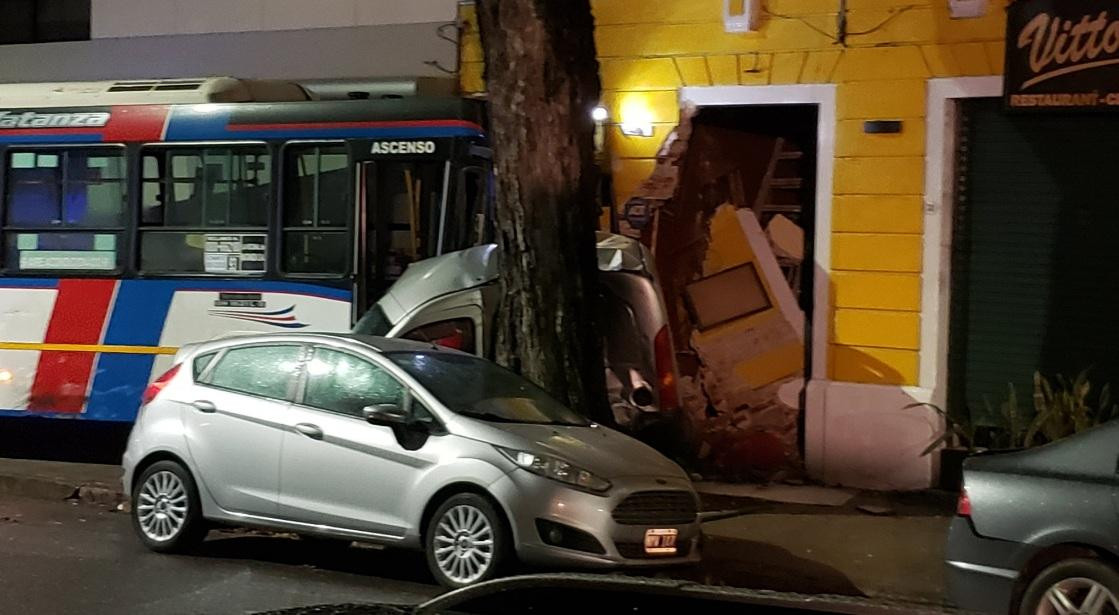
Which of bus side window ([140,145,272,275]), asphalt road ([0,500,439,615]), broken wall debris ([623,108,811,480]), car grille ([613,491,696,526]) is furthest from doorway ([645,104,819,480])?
asphalt road ([0,500,439,615])

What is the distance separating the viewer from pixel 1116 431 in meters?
6.61

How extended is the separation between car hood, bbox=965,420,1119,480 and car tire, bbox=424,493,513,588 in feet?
9.18

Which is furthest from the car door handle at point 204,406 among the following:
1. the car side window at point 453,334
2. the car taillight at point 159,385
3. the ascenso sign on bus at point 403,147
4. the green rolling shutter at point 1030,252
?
the green rolling shutter at point 1030,252

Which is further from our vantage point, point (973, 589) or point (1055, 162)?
point (1055, 162)

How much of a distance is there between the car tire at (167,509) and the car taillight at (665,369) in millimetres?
4085

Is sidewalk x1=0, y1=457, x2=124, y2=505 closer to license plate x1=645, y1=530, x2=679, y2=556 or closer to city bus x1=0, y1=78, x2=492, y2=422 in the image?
city bus x1=0, y1=78, x2=492, y2=422

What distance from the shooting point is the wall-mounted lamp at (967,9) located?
37.8 feet

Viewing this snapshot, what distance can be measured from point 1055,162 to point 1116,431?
553 centimetres

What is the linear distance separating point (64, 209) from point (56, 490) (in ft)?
8.92

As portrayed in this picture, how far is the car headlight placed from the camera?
25.5ft

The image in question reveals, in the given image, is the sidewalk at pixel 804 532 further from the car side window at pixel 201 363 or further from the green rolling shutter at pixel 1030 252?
the car side window at pixel 201 363

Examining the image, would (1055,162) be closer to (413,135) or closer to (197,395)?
(413,135)

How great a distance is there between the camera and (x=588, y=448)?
26.7 ft

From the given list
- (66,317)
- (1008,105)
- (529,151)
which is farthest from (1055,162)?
(66,317)
